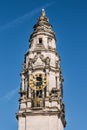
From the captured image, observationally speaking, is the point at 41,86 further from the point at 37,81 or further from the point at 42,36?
the point at 42,36

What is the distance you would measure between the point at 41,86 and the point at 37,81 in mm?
1100

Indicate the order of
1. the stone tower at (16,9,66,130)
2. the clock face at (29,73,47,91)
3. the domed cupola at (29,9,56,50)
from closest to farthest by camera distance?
1. the stone tower at (16,9,66,130)
2. the clock face at (29,73,47,91)
3. the domed cupola at (29,9,56,50)

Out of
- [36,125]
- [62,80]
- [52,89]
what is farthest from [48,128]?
[62,80]

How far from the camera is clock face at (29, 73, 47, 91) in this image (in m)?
72.8

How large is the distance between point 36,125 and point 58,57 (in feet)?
44.5

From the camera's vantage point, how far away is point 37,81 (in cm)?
7344

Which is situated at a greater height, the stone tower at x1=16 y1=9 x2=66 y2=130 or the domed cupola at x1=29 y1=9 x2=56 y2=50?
the domed cupola at x1=29 y1=9 x2=56 y2=50

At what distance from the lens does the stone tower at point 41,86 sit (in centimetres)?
6975

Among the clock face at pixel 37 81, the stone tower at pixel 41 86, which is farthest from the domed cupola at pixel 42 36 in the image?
the clock face at pixel 37 81

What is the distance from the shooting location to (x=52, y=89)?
7244 cm

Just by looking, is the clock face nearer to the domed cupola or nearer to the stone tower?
the stone tower

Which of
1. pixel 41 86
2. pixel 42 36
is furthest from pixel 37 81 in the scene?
pixel 42 36

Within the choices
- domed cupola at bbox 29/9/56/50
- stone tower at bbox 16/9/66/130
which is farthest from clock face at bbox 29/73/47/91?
domed cupola at bbox 29/9/56/50

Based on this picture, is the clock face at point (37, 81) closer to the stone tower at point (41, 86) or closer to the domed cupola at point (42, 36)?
the stone tower at point (41, 86)
